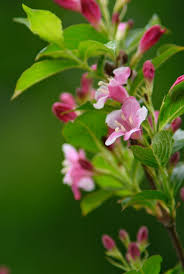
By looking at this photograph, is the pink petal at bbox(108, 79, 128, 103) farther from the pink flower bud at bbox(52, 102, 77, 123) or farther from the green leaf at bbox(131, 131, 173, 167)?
the pink flower bud at bbox(52, 102, 77, 123)

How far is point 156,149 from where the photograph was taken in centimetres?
121

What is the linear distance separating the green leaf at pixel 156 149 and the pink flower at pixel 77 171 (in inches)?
17.0

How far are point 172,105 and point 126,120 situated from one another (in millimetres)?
119

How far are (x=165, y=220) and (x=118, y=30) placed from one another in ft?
1.97

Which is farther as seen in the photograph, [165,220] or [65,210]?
[65,210]

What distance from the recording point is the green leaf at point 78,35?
1.41 m

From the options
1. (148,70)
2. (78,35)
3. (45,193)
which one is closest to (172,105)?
(148,70)

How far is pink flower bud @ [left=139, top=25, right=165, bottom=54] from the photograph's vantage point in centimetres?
143

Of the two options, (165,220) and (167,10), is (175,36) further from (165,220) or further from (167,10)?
(165,220)

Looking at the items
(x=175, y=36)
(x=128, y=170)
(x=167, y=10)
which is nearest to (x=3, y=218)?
(x=175, y=36)

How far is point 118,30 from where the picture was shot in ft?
5.26

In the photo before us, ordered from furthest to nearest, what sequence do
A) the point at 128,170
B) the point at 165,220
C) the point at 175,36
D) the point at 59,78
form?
the point at 59,78
the point at 175,36
the point at 128,170
the point at 165,220

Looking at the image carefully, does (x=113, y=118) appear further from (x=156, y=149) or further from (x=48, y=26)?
(x=48, y=26)

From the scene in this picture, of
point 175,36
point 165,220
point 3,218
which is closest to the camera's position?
point 165,220
